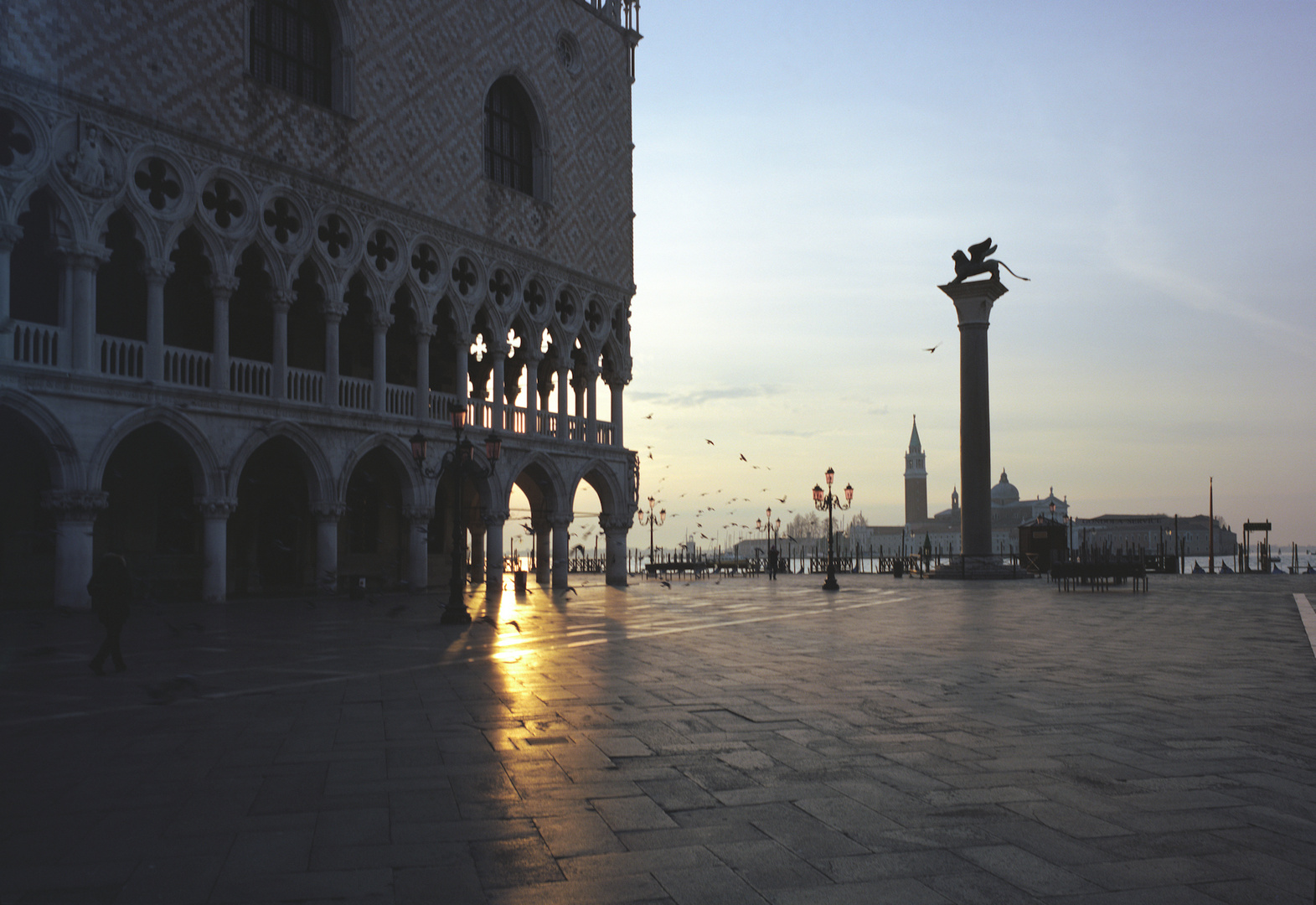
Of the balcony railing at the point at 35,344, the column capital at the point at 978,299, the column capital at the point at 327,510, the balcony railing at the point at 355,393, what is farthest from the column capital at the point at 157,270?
the column capital at the point at 978,299

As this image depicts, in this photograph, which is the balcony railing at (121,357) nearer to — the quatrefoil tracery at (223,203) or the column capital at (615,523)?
the quatrefoil tracery at (223,203)

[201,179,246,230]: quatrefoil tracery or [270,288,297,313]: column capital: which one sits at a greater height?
[201,179,246,230]: quatrefoil tracery

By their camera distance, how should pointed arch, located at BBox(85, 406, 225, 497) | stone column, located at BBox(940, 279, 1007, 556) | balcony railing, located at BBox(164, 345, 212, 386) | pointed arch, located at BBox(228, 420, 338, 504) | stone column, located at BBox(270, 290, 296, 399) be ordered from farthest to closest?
stone column, located at BBox(940, 279, 1007, 556)
stone column, located at BBox(270, 290, 296, 399)
pointed arch, located at BBox(228, 420, 338, 504)
balcony railing, located at BBox(164, 345, 212, 386)
pointed arch, located at BBox(85, 406, 225, 497)

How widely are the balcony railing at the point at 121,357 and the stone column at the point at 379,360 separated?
16.8 feet

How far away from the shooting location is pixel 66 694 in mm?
7762

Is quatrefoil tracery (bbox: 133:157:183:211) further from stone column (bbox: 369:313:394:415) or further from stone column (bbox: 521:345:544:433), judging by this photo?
stone column (bbox: 521:345:544:433)

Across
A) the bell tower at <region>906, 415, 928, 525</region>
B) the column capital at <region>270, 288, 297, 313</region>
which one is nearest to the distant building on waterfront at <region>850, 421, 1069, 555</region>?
the bell tower at <region>906, 415, 928, 525</region>

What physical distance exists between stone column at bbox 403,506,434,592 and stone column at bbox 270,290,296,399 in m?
4.20

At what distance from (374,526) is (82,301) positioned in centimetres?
1010

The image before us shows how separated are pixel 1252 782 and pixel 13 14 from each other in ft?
63.8

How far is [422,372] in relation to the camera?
2305cm

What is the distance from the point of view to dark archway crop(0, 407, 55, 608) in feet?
57.1

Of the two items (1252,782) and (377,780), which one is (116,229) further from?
(1252,782)

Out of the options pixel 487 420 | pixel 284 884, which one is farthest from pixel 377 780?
pixel 487 420
